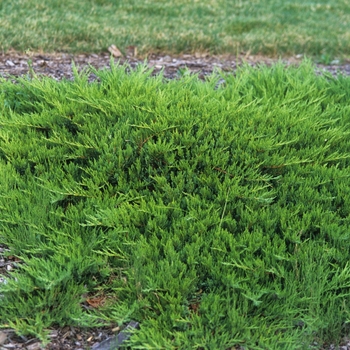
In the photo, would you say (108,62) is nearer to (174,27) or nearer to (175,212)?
(174,27)

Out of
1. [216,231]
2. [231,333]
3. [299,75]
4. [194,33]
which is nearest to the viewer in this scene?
[231,333]

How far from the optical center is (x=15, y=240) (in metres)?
2.85

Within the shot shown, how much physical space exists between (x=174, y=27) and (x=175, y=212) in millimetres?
4384

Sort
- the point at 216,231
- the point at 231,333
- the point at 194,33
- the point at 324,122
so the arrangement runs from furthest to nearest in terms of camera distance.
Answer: the point at 194,33
the point at 324,122
the point at 216,231
the point at 231,333

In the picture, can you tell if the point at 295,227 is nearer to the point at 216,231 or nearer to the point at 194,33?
the point at 216,231

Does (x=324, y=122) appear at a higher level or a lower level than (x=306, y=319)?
higher

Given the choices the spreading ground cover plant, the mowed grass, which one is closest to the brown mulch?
the mowed grass

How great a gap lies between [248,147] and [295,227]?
647 millimetres

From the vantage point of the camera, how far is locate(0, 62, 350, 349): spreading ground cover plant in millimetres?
2498

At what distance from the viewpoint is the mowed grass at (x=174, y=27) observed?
595 cm

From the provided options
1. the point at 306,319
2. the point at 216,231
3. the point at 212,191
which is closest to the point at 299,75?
the point at 212,191

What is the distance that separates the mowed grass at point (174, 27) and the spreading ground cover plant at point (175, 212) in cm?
209

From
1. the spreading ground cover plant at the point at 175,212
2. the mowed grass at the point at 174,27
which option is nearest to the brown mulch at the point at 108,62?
the mowed grass at the point at 174,27

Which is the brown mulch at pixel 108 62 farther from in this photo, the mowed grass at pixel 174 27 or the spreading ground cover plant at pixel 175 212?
the spreading ground cover plant at pixel 175 212
